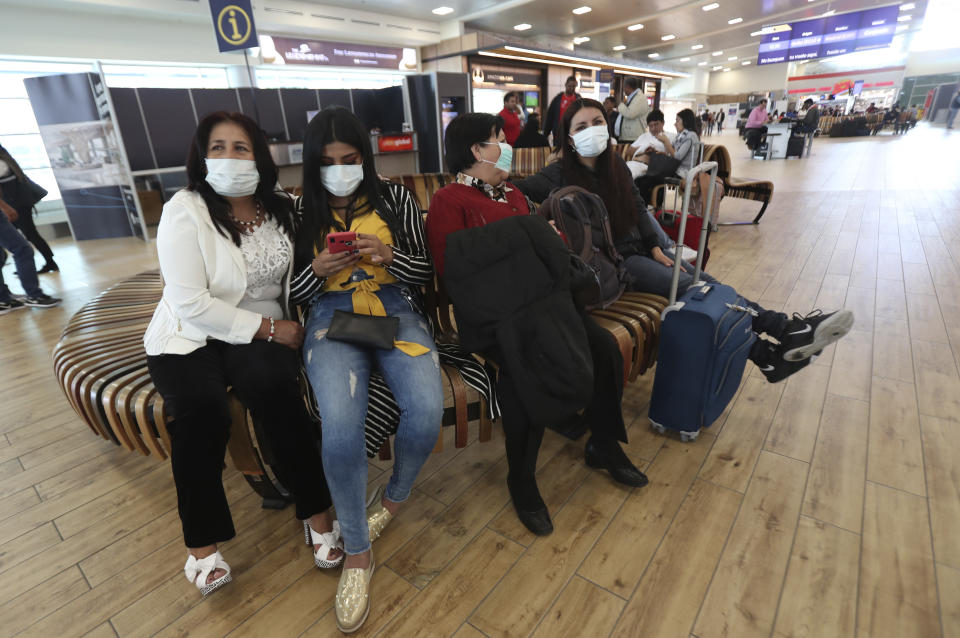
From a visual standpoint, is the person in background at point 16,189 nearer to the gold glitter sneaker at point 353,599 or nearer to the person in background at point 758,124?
the gold glitter sneaker at point 353,599

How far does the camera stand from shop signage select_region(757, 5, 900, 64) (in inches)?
545

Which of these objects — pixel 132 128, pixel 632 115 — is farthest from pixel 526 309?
pixel 132 128

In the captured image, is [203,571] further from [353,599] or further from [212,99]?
[212,99]

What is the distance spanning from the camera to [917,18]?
698 inches

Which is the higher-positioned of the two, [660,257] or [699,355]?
[660,257]

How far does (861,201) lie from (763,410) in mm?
6629

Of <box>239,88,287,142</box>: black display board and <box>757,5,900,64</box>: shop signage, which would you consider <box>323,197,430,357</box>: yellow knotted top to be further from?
<box>757,5,900,64</box>: shop signage

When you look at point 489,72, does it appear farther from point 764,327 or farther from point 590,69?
point 764,327

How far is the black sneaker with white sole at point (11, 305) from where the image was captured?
4215 millimetres

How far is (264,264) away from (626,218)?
1732mm

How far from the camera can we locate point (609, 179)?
2451 mm

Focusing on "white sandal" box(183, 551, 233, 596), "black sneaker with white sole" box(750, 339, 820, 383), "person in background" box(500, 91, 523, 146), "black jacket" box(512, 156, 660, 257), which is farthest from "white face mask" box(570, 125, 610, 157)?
"person in background" box(500, 91, 523, 146)

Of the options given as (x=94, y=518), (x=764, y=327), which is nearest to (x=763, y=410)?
(x=764, y=327)

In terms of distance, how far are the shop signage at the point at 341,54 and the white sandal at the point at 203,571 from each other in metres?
11.1
